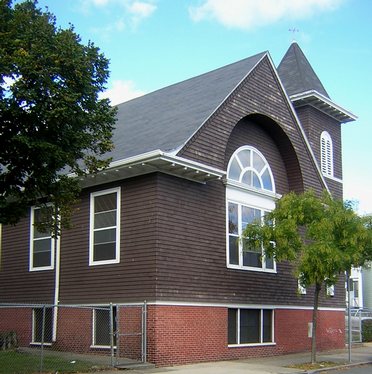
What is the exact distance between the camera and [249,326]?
21.8 m

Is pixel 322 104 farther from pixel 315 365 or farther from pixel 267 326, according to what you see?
pixel 315 365

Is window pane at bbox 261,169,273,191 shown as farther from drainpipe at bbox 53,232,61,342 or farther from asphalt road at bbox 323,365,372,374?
drainpipe at bbox 53,232,61,342

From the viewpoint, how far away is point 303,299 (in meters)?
24.8

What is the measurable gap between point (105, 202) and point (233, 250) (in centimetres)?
490

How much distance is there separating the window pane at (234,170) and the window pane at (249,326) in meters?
4.90

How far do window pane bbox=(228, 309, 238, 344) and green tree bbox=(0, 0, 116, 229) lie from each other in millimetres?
8349

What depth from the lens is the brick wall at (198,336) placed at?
17.8 metres

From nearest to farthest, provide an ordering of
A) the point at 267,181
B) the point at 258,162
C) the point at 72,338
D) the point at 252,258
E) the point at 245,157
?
the point at 72,338
the point at 252,258
the point at 245,157
the point at 258,162
the point at 267,181

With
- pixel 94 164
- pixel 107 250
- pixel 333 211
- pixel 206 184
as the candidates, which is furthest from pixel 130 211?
pixel 333 211

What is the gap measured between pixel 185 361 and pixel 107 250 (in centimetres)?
439

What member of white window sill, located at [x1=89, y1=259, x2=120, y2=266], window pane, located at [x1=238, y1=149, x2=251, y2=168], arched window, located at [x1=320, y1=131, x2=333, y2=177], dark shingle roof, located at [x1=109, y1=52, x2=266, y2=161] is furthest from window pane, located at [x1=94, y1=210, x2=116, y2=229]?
arched window, located at [x1=320, y1=131, x2=333, y2=177]

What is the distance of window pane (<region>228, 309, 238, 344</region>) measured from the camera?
20.8 meters

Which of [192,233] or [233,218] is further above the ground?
[233,218]

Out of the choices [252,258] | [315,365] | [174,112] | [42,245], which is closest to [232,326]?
[252,258]
